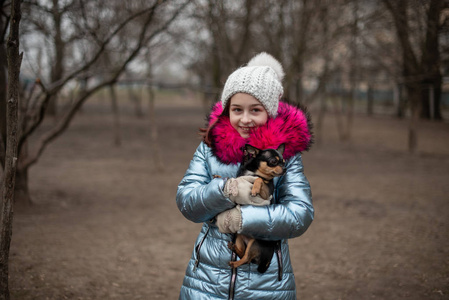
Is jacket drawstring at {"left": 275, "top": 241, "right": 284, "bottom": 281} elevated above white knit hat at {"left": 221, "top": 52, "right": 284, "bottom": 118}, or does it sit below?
below

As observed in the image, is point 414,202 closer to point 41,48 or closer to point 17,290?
point 17,290

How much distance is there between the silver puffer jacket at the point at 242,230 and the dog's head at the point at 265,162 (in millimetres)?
157

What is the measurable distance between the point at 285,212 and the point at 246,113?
0.54 metres

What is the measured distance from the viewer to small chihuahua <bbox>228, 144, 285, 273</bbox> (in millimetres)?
1969

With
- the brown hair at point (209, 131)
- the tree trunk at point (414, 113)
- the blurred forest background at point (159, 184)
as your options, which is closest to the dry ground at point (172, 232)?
the blurred forest background at point (159, 184)

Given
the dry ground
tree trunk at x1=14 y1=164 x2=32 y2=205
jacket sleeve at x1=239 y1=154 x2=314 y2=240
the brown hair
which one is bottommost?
the dry ground

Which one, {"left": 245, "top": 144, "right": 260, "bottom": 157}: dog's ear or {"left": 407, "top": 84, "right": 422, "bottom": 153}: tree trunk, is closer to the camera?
{"left": 245, "top": 144, "right": 260, "bottom": 157}: dog's ear

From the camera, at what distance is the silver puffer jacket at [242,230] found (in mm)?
2002

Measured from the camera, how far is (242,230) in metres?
1.97

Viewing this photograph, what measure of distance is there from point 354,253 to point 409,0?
15.7 feet

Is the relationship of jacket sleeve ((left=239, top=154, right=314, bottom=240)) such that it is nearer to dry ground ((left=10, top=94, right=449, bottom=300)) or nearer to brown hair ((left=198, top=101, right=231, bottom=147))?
brown hair ((left=198, top=101, right=231, bottom=147))

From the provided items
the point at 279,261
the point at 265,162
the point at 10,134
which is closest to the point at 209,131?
the point at 265,162

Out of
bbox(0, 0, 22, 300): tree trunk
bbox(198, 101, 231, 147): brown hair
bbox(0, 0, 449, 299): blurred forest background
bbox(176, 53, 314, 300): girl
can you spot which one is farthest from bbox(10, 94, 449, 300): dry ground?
bbox(198, 101, 231, 147): brown hair

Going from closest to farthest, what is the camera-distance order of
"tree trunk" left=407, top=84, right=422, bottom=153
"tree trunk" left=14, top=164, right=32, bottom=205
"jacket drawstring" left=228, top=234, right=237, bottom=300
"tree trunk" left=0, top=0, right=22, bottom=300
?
"jacket drawstring" left=228, top=234, right=237, bottom=300, "tree trunk" left=0, top=0, right=22, bottom=300, "tree trunk" left=14, top=164, right=32, bottom=205, "tree trunk" left=407, top=84, right=422, bottom=153
